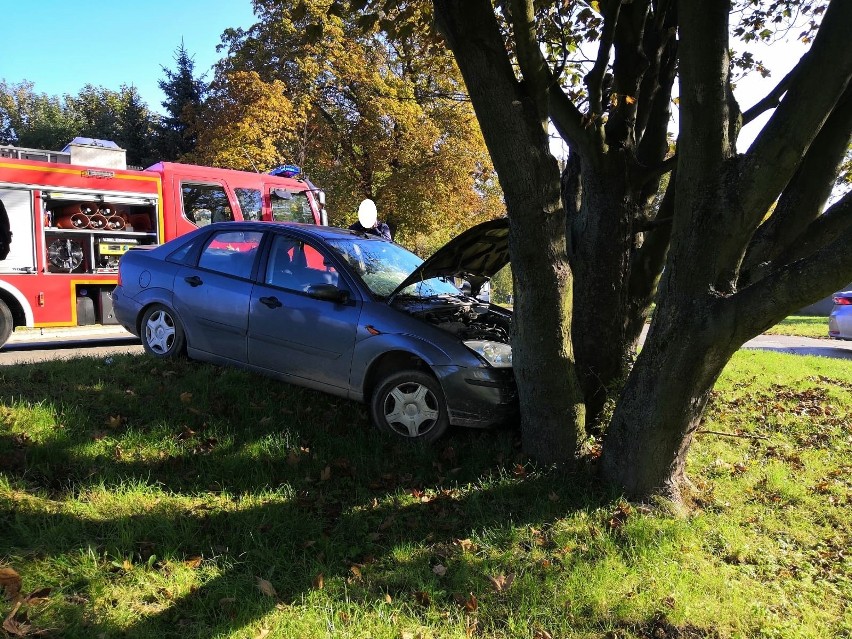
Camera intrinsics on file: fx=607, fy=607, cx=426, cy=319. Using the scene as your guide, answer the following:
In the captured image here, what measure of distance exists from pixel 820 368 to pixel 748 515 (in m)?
6.47

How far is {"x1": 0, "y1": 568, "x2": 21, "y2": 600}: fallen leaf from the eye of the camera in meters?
2.66

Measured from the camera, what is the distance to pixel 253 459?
4.25 meters

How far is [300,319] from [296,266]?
1.88ft

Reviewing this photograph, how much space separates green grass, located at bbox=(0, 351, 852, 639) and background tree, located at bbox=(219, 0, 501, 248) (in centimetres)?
1674

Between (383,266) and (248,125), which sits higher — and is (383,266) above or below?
below

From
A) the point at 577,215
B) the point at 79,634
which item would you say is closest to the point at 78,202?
the point at 577,215

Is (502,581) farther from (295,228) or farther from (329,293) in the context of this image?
(295,228)

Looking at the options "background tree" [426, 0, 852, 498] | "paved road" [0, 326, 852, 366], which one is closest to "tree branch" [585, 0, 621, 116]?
"background tree" [426, 0, 852, 498]

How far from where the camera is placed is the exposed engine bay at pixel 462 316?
4875mm

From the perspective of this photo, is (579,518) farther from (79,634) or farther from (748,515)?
(79,634)

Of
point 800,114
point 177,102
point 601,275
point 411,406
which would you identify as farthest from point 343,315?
point 177,102

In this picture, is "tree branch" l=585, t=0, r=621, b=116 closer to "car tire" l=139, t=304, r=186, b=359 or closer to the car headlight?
the car headlight

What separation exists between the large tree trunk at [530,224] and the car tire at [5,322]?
8.00 meters

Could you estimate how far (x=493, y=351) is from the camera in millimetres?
4742
